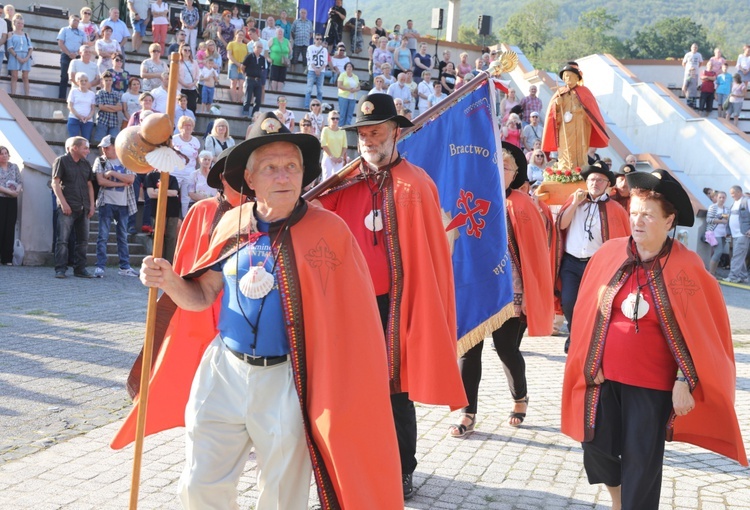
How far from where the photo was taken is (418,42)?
27031 millimetres

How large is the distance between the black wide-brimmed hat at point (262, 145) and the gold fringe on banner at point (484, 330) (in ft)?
9.08

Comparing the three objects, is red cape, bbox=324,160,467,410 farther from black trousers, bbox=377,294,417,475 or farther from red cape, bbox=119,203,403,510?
red cape, bbox=119,203,403,510

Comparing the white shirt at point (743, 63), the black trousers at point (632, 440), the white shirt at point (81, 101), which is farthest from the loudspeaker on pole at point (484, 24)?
the black trousers at point (632, 440)

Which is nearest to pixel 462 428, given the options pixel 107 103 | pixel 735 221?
pixel 107 103

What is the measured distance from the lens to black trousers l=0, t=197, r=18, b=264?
14.4 metres

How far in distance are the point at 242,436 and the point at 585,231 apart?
6.12 meters

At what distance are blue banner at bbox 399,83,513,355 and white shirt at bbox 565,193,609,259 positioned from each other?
8.38ft

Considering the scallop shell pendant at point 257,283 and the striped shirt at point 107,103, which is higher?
the striped shirt at point 107,103

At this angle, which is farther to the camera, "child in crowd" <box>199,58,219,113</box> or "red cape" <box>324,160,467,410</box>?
"child in crowd" <box>199,58,219,113</box>

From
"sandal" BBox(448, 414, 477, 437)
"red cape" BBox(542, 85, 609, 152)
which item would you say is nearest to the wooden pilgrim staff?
"sandal" BBox(448, 414, 477, 437)

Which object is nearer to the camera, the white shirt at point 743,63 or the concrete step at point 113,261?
the concrete step at point 113,261

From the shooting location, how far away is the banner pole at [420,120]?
5.74m

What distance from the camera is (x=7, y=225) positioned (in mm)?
14492

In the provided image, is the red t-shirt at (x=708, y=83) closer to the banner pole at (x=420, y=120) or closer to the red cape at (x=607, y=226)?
the red cape at (x=607, y=226)
